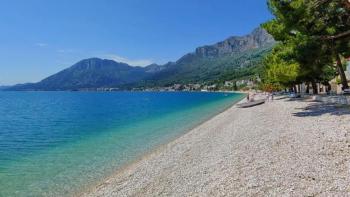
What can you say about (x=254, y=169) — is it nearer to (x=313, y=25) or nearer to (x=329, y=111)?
(x=329, y=111)

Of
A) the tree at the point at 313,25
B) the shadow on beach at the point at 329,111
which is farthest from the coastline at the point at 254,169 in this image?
the tree at the point at 313,25

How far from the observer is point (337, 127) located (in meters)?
16.8

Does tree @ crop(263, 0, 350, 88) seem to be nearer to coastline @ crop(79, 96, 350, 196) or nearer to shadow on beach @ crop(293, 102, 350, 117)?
shadow on beach @ crop(293, 102, 350, 117)

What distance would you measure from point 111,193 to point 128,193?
87 centimetres

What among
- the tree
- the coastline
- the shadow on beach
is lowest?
the coastline

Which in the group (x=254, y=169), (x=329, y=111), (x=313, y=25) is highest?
(x=313, y=25)

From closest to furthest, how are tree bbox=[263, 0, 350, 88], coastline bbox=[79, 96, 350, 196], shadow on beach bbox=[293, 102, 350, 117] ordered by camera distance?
coastline bbox=[79, 96, 350, 196] → shadow on beach bbox=[293, 102, 350, 117] → tree bbox=[263, 0, 350, 88]

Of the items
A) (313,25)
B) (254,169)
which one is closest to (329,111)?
(313,25)

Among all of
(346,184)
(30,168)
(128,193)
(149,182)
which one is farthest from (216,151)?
(30,168)

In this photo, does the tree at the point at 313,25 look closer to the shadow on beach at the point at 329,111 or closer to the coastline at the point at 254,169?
the shadow on beach at the point at 329,111

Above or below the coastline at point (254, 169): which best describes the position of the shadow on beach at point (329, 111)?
above

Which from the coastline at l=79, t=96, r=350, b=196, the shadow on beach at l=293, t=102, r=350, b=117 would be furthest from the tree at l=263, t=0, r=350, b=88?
the coastline at l=79, t=96, r=350, b=196

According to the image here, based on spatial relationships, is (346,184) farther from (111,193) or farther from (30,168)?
(30,168)

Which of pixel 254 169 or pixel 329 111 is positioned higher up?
pixel 329 111
